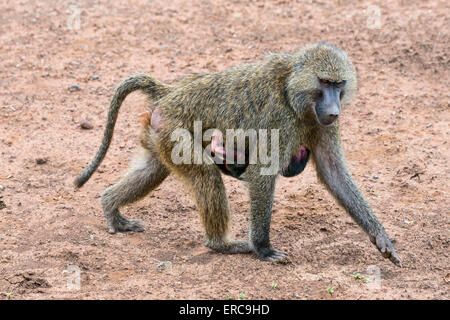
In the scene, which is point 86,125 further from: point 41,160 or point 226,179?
point 226,179

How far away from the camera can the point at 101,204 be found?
5.38 metres

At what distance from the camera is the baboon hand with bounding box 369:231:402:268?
4551 mm

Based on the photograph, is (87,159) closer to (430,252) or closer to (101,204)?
(101,204)

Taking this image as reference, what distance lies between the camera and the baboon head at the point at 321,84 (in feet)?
14.2

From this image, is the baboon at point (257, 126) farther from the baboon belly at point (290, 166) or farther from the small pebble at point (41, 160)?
the small pebble at point (41, 160)

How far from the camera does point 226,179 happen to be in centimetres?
621

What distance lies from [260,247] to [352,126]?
2519mm

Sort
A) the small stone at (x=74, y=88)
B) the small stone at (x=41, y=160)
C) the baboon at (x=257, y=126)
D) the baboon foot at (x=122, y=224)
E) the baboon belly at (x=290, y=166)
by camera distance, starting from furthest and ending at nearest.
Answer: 1. the small stone at (x=74, y=88)
2. the small stone at (x=41, y=160)
3. the baboon foot at (x=122, y=224)
4. the baboon belly at (x=290, y=166)
5. the baboon at (x=257, y=126)

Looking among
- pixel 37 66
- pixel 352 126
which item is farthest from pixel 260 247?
pixel 37 66

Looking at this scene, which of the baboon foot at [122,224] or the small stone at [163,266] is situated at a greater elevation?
the baboon foot at [122,224]

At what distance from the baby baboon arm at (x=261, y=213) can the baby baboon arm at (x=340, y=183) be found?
1.52 feet

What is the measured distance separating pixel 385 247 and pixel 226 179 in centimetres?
200

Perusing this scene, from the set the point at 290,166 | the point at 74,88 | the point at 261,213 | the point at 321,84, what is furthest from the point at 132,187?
the point at 74,88

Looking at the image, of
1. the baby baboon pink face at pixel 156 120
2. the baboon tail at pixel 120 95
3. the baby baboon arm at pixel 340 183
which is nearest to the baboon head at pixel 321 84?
the baby baboon arm at pixel 340 183
